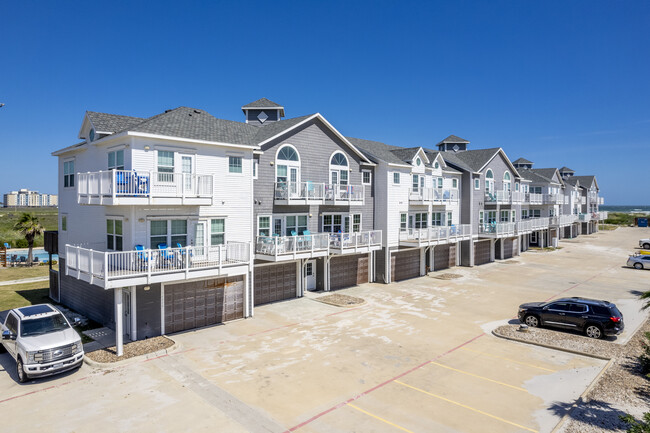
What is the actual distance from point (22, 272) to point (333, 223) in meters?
28.0

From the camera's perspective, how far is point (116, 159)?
16922mm

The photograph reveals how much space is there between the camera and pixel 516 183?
45.0 m

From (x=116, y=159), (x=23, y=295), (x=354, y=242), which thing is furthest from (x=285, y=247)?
(x=23, y=295)

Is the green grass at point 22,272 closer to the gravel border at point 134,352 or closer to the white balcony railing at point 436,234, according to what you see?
the gravel border at point 134,352

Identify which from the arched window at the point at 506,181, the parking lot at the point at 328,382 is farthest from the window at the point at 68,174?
the arched window at the point at 506,181

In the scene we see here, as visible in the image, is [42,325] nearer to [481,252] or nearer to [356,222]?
[356,222]

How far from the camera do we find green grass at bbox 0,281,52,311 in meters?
22.1

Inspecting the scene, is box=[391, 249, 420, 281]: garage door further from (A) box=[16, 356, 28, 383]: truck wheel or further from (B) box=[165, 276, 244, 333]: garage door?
(A) box=[16, 356, 28, 383]: truck wheel

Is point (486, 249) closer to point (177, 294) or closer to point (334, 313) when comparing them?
point (334, 313)

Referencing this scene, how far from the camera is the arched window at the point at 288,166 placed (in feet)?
73.2

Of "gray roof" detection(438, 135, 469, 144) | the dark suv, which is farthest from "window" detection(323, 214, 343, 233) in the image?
"gray roof" detection(438, 135, 469, 144)

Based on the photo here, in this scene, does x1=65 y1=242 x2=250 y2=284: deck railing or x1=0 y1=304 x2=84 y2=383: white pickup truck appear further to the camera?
x1=65 y1=242 x2=250 y2=284: deck railing

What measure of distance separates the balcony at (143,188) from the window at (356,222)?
12151 mm

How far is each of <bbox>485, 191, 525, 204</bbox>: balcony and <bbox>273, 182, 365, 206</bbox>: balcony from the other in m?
19.4
